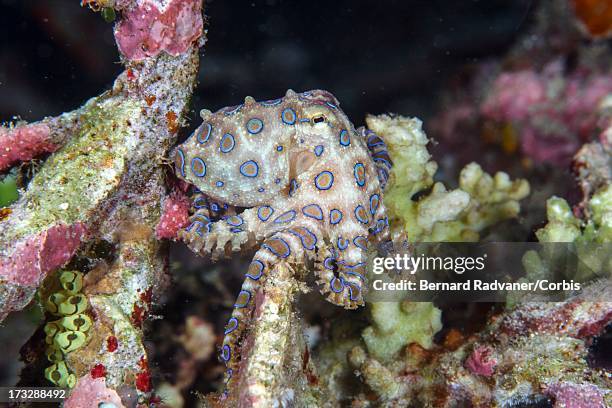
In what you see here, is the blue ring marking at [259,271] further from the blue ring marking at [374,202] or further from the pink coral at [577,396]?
the pink coral at [577,396]

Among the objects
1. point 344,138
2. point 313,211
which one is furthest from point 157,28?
point 313,211

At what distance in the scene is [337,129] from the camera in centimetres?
326

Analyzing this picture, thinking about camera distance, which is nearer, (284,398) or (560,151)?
(284,398)

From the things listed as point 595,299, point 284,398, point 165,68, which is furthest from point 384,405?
point 165,68

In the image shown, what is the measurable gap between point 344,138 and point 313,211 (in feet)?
1.81

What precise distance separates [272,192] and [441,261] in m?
2.05

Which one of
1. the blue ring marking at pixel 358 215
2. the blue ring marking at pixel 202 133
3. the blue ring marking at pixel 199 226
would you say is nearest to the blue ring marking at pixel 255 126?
the blue ring marking at pixel 202 133

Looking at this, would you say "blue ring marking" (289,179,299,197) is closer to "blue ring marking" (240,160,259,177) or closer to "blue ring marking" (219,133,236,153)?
"blue ring marking" (240,160,259,177)

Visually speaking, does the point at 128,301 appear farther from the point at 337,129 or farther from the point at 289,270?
the point at 337,129

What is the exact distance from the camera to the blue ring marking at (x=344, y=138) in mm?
3264

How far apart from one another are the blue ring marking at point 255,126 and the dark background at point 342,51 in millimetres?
3959

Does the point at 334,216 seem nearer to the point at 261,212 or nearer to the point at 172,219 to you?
the point at 261,212
